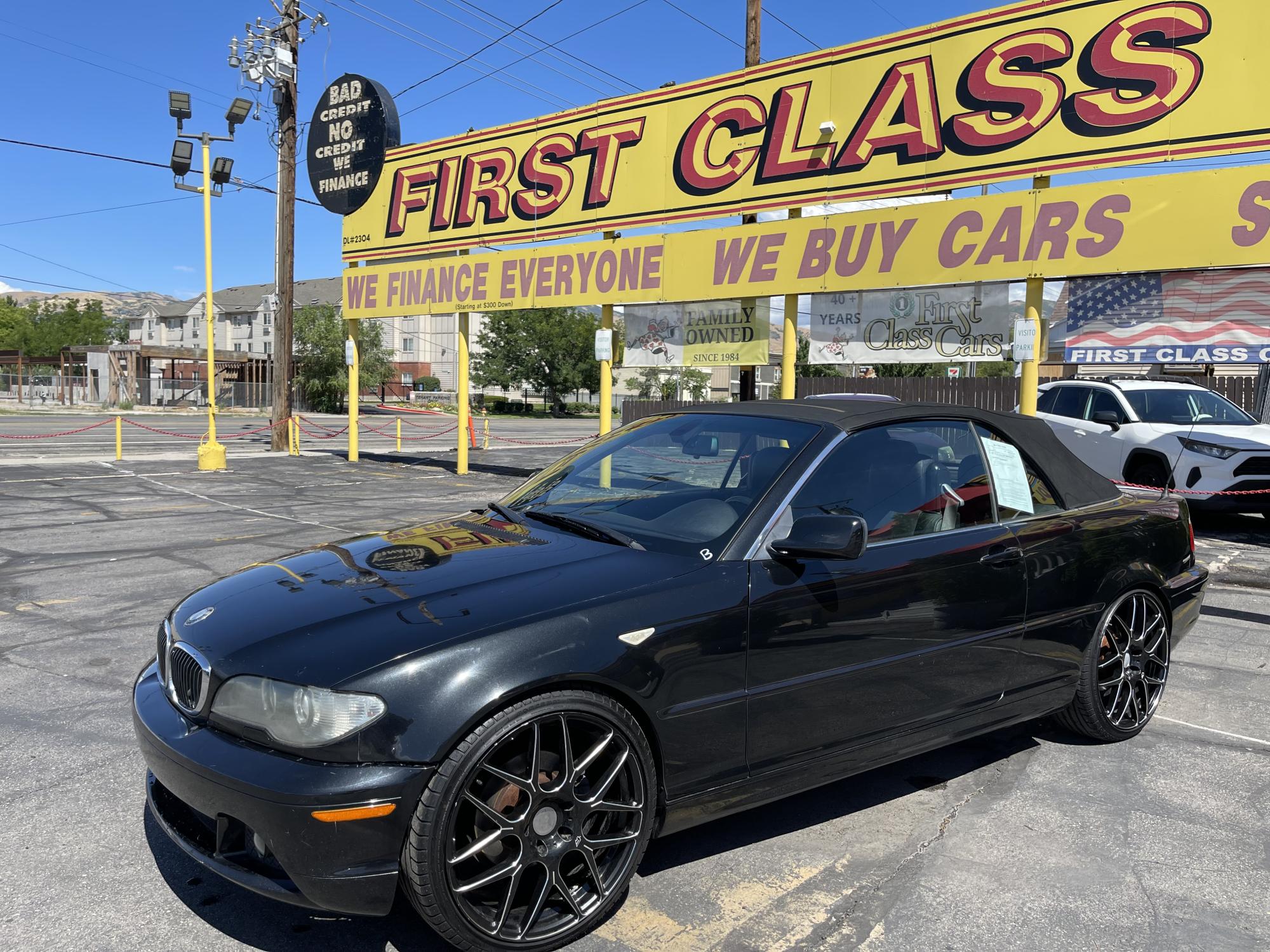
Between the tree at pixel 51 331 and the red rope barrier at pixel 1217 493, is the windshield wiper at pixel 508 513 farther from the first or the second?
the tree at pixel 51 331

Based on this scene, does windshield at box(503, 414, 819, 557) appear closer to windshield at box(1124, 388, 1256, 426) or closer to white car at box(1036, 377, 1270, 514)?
white car at box(1036, 377, 1270, 514)

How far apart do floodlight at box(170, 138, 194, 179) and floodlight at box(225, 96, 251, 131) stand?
4.43ft

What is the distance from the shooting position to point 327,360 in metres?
58.5

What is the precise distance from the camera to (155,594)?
709cm

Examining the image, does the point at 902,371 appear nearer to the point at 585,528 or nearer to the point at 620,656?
the point at 585,528

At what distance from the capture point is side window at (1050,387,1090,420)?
1242 centimetres

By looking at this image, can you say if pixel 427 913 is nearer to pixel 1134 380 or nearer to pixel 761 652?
pixel 761 652

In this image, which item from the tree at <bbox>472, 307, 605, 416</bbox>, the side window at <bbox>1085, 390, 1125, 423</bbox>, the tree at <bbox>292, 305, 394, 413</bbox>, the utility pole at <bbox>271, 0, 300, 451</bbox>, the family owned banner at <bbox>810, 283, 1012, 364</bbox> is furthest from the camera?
the tree at <bbox>472, 307, 605, 416</bbox>

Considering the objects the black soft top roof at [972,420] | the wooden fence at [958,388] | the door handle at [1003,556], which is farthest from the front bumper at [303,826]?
the wooden fence at [958,388]

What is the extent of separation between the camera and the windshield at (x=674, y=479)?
3.31 metres

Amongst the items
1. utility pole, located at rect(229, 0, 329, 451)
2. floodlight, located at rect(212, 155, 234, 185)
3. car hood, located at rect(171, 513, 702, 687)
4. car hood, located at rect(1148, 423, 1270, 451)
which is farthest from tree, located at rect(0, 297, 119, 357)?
car hood, located at rect(171, 513, 702, 687)

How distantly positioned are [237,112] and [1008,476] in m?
17.9

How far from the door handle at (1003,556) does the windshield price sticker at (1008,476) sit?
21 centimetres

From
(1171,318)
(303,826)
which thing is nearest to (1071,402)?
(1171,318)
